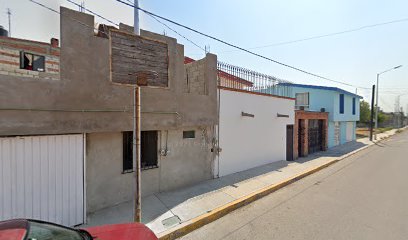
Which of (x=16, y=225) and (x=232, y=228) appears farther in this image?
(x=232, y=228)

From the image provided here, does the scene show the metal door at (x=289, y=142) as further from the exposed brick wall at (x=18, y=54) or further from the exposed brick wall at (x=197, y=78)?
the exposed brick wall at (x=18, y=54)

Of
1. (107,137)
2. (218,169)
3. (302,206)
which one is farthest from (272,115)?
(107,137)

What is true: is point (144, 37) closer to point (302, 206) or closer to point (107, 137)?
point (107, 137)

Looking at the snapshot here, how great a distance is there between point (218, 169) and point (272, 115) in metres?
4.49

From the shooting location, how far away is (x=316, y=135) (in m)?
15.8

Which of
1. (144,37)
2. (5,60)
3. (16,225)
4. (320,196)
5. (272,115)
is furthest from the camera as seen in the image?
(272,115)

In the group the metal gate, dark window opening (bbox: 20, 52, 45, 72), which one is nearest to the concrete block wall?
dark window opening (bbox: 20, 52, 45, 72)

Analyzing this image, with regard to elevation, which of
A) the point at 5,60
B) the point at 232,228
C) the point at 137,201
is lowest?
the point at 232,228

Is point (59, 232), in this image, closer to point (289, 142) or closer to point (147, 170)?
point (147, 170)

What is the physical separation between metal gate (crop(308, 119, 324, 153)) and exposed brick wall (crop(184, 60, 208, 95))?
971cm

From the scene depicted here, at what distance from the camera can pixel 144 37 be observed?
577 centimetres

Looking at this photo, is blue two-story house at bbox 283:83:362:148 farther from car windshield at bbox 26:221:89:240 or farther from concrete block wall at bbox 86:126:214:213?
car windshield at bbox 26:221:89:240

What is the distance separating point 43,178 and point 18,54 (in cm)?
334

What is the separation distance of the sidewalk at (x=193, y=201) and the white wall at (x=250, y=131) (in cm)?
71
